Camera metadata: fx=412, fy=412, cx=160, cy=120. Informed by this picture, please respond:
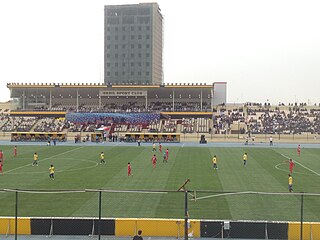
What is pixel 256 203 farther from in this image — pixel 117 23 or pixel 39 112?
pixel 117 23

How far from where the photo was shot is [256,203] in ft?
73.2

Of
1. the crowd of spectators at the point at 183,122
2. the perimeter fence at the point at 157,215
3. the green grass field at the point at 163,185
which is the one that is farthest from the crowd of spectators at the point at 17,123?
the perimeter fence at the point at 157,215

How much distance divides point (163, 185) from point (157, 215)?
789cm

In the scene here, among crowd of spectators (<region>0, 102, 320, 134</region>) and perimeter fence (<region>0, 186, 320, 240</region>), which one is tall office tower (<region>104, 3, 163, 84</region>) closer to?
crowd of spectators (<region>0, 102, 320, 134</region>)

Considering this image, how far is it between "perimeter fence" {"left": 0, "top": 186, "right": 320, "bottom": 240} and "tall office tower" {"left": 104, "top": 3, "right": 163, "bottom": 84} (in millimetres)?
133522

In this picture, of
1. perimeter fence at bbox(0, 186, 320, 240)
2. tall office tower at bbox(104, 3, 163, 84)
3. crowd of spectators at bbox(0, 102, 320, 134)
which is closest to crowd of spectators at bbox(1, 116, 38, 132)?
crowd of spectators at bbox(0, 102, 320, 134)

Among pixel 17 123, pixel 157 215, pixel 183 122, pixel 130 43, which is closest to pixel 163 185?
pixel 157 215

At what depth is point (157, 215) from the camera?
65.4ft

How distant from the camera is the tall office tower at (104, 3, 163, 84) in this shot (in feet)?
508

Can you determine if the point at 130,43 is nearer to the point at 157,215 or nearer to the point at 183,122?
the point at 183,122

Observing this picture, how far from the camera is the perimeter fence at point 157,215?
16578 mm

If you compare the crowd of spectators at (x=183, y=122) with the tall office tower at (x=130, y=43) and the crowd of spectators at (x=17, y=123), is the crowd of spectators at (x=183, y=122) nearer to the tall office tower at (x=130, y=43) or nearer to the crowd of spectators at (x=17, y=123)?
the crowd of spectators at (x=17, y=123)

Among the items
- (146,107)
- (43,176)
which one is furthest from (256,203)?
(146,107)

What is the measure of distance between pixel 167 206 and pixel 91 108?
3070 inches
